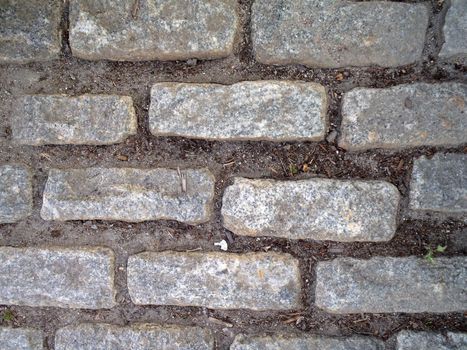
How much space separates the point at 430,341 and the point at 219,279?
2.17 feet

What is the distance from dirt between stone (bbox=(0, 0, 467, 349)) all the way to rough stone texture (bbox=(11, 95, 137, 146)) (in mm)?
33

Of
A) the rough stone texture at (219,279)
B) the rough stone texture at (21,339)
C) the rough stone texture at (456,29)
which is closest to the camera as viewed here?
the rough stone texture at (456,29)

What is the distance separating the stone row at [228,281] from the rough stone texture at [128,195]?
12 cm

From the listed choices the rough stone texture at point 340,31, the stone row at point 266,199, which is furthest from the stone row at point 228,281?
the rough stone texture at point 340,31

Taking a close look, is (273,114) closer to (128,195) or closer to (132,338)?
(128,195)

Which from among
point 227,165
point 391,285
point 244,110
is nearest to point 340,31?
point 244,110

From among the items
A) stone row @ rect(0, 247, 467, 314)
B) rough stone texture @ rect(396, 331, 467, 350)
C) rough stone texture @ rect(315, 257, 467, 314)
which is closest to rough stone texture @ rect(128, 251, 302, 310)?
stone row @ rect(0, 247, 467, 314)

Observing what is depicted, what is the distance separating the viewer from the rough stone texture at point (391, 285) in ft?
4.88

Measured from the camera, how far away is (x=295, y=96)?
1.47 meters

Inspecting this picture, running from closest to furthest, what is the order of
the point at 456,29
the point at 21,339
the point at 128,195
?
the point at 456,29, the point at 128,195, the point at 21,339

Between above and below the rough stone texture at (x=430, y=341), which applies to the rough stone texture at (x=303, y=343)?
below

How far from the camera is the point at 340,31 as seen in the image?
4.77ft

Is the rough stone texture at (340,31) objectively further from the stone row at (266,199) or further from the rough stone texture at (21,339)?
the rough stone texture at (21,339)

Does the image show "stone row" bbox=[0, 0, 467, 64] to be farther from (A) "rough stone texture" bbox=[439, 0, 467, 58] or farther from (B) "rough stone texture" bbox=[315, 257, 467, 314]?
(B) "rough stone texture" bbox=[315, 257, 467, 314]
